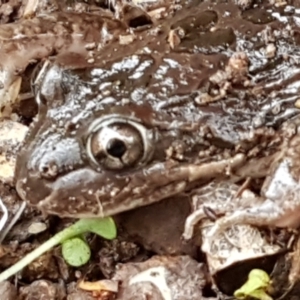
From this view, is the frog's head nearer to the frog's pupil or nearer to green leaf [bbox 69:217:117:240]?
the frog's pupil

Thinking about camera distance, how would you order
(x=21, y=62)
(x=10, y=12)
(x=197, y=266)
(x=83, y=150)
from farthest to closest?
(x=10, y=12) → (x=21, y=62) → (x=197, y=266) → (x=83, y=150)

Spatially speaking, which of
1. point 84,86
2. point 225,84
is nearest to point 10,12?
point 84,86

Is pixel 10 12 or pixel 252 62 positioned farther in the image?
pixel 10 12

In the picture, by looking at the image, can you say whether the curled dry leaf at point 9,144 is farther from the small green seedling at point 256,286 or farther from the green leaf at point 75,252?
the small green seedling at point 256,286

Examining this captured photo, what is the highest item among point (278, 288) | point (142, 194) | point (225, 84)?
point (225, 84)

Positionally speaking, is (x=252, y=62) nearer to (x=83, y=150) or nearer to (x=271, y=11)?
(x=271, y=11)

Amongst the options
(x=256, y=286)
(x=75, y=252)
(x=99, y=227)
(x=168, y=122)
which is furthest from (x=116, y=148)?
(x=256, y=286)

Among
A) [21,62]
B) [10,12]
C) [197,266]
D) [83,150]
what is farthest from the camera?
[10,12]

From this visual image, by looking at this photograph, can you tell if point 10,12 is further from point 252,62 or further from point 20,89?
point 252,62

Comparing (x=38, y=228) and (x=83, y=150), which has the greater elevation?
(x=83, y=150)
